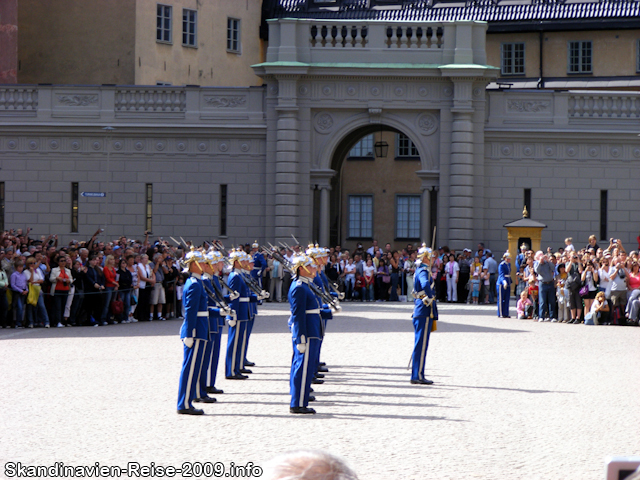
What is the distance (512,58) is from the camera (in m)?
42.8

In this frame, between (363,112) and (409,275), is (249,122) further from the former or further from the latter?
(409,275)

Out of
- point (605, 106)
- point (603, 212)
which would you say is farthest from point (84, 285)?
point (605, 106)

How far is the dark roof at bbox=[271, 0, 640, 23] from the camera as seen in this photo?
135 feet

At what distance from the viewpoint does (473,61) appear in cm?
3209

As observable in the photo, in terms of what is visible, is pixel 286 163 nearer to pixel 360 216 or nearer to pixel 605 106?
pixel 605 106

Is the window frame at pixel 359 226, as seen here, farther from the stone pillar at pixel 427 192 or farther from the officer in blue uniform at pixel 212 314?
the officer in blue uniform at pixel 212 314

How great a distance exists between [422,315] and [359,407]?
2981mm

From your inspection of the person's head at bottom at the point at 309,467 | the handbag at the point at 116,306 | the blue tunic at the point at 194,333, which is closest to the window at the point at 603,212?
the handbag at the point at 116,306

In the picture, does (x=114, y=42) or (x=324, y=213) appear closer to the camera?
(x=324, y=213)

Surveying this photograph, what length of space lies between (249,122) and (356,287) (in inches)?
260

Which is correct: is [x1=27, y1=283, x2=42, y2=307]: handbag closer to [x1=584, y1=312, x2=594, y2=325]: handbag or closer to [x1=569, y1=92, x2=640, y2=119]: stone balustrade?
[x1=584, y1=312, x2=594, y2=325]: handbag

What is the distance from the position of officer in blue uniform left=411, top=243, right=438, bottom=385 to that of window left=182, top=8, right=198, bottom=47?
92.7ft

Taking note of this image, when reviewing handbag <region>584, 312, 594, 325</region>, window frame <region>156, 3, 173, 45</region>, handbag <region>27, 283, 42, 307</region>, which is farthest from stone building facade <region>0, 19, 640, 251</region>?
handbag <region>27, 283, 42, 307</region>

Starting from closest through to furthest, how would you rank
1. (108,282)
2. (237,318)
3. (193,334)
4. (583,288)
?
(193,334) < (237,318) < (108,282) < (583,288)
